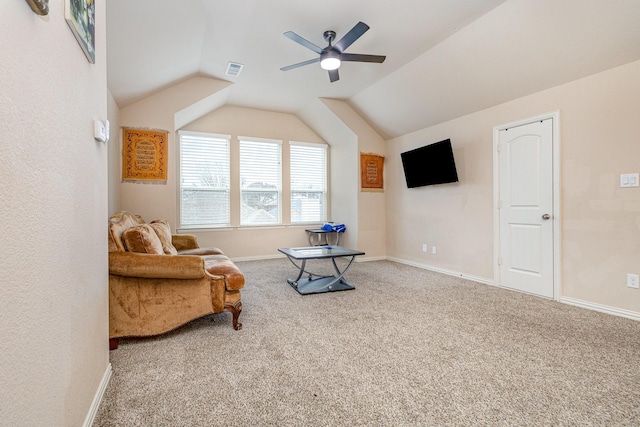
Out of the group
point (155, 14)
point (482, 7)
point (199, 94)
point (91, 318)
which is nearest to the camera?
point (91, 318)

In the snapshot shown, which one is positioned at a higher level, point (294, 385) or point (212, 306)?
point (212, 306)

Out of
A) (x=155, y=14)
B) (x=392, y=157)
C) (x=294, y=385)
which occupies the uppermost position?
(x=155, y=14)

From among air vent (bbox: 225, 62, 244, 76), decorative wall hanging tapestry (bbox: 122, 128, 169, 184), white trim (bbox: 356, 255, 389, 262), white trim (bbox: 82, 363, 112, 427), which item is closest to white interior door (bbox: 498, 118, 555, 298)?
white trim (bbox: 356, 255, 389, 262)

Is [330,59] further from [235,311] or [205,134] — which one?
[205,134]

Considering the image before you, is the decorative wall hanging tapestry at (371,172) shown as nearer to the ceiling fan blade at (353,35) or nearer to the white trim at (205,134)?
the white trim at (205,134)

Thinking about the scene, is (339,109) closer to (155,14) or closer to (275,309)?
(155,14)

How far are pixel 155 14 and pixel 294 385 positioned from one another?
3257 mm

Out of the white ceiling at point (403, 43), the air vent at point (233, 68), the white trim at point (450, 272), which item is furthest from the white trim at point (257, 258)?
the air vent at point (233, 68)

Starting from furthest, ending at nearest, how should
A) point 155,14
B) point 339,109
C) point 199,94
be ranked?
point 339,109, point 199,94, point 155,14

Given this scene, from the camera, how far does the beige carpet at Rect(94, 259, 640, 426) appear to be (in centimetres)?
154

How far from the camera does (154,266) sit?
2.27m

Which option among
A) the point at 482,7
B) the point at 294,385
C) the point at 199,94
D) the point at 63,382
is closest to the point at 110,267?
the point at 63,382

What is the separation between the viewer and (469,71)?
377 centimetres

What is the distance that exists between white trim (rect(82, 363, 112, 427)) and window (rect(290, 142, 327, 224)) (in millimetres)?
4568
